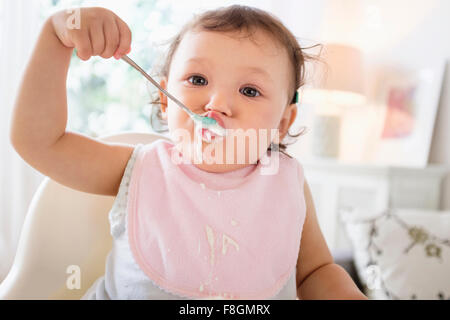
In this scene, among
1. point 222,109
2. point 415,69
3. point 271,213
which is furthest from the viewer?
point 415,69

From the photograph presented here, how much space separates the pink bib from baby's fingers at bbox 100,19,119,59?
0.22m

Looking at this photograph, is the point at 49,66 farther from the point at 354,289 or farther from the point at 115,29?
the point at 354,289

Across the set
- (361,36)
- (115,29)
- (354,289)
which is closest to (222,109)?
(115,29)

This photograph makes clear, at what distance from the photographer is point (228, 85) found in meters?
0.61

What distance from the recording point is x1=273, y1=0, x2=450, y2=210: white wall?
193 centimetres

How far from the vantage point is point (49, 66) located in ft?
1.62

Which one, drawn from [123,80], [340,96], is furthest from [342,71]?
[123,80]

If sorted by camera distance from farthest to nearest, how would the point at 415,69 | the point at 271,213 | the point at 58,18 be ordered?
1. the point at 415,69
2. the point at 271,213
3. the point at 58,18

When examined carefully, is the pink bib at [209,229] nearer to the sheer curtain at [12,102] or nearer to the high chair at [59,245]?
the high chair at [59,245]

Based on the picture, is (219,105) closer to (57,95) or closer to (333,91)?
(57,95)

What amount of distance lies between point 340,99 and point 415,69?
421mm

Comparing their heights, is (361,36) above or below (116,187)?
above

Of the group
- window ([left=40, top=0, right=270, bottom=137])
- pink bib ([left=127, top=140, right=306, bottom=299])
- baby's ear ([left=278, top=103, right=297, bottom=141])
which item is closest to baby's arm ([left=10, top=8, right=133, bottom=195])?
pink bib ([left=127, top=140, right=306, bottom=299])

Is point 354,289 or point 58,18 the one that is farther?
point 354,289
